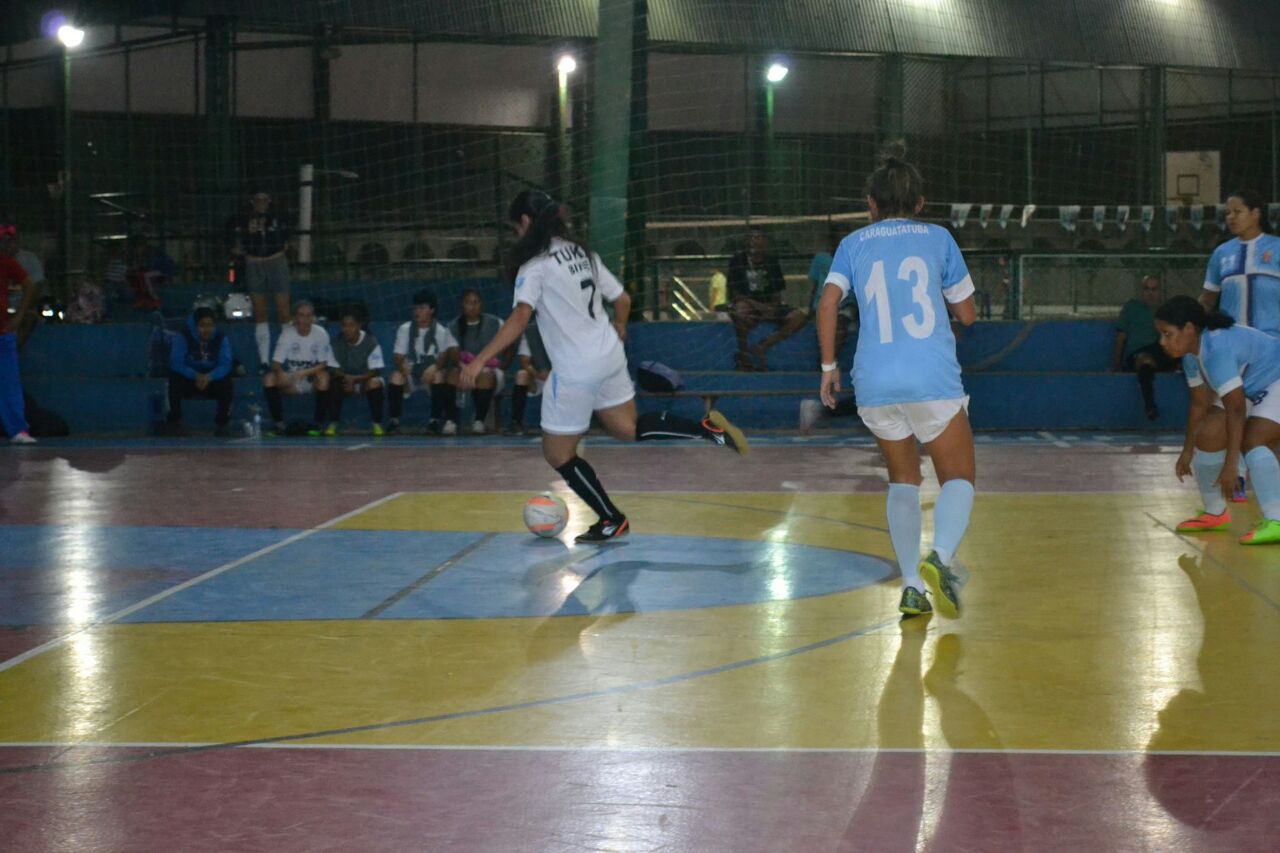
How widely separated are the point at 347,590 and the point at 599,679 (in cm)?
217

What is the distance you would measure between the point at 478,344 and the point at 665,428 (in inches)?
319

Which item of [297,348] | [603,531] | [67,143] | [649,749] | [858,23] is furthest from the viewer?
[858,23]

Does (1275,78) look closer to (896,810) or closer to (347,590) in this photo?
(347,590)

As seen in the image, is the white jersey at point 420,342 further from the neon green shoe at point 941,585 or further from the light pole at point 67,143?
the neon green shoe at point 941,585

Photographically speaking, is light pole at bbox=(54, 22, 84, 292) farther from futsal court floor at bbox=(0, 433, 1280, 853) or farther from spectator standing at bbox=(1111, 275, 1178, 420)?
spectator standing at bbox=(1111, 275, 1178, 420)

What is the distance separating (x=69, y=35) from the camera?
67.9 ft

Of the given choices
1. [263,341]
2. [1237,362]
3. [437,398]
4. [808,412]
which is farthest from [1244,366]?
[263,341]

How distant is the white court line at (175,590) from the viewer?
587 cm

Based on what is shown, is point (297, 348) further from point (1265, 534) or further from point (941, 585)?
point (941, 585)

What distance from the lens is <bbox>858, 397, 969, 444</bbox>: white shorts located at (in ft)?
20.3

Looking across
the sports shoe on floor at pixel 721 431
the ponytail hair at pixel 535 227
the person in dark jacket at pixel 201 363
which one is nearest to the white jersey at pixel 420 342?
the person in dark jacket at pixel 201 363

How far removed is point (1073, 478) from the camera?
1182 centimetres

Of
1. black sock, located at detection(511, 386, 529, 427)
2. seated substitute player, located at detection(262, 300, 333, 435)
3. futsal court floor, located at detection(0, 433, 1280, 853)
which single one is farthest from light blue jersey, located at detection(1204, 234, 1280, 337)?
seated substitute player, located at detection(262, 300, 333, 435)

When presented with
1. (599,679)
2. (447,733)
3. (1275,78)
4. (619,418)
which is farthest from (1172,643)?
(1275,78)
